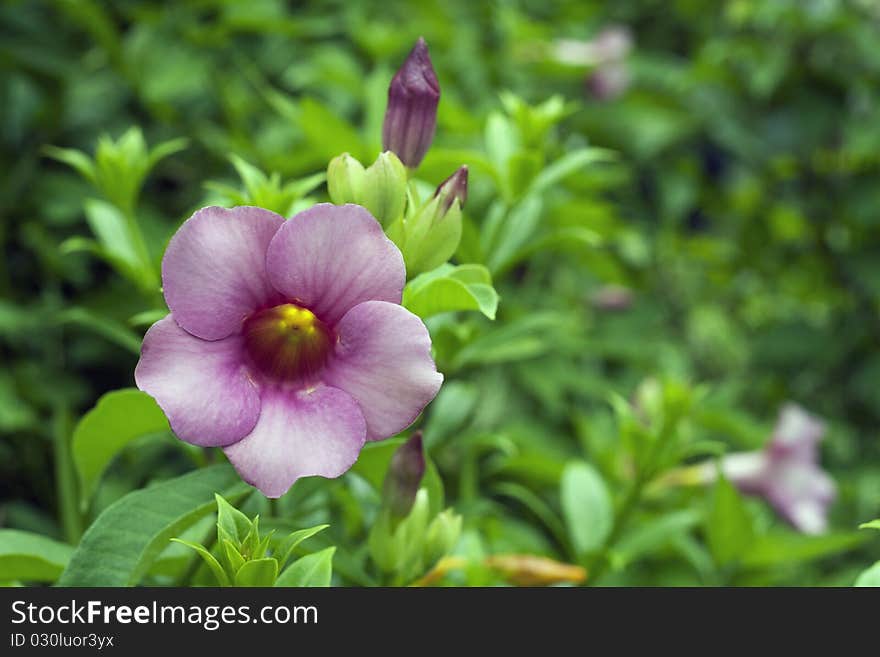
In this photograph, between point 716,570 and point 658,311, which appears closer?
point 716,570

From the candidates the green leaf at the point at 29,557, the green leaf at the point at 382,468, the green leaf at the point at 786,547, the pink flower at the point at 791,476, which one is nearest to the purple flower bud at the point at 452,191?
the green leaf at the point at 382,468

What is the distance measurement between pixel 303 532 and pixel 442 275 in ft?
0.86

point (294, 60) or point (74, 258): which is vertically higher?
point (294, 60)

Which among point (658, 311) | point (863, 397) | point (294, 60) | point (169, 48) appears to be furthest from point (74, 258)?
point (863, 397)

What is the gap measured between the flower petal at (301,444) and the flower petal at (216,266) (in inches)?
3.3

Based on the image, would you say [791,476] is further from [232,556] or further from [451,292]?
[232,556]

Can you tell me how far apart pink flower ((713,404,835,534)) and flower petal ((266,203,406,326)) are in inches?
49.3

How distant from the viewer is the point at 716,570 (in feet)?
4.88

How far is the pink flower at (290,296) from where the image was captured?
0.71m

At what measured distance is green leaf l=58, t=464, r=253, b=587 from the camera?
0.75 m

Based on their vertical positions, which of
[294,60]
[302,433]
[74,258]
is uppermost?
[294,60]

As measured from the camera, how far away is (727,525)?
1405 mm

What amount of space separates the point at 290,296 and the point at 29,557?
0.35 meters
